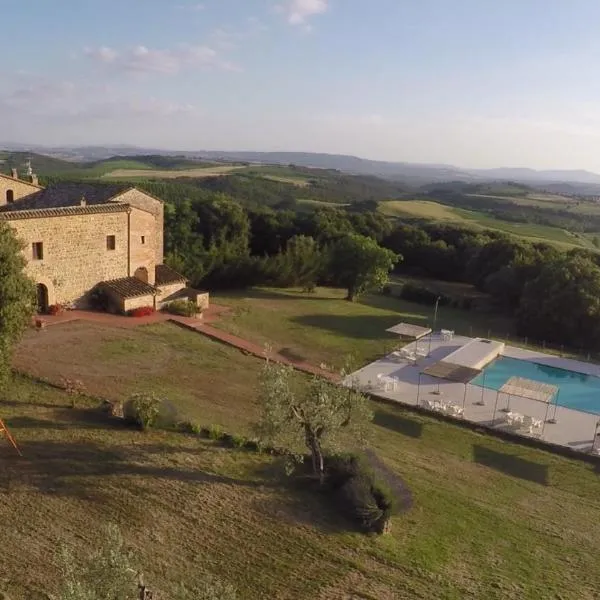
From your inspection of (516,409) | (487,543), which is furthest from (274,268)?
(487,543)

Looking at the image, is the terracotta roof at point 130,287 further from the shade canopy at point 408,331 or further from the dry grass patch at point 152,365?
the shade canopy at point 408,331

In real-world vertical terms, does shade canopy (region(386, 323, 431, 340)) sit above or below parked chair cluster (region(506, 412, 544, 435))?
above

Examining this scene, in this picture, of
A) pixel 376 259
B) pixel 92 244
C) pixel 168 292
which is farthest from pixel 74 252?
pixel 376 259

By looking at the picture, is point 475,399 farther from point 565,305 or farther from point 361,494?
point 565,305

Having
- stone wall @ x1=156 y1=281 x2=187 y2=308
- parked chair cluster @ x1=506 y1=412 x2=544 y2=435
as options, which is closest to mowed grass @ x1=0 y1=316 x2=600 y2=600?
parked chair cluster @ x1=506 y1=412 x2=544 y2=435

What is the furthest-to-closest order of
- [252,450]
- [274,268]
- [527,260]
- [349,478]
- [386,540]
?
[527,260] → [274,268] → [252,450] → [349,478] → [386,540]

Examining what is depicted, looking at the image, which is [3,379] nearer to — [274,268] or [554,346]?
[274,268]

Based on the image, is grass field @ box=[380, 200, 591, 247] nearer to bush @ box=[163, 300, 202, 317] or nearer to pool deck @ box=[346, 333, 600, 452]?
pool deck @ box=[346, 333, 600, 452]
